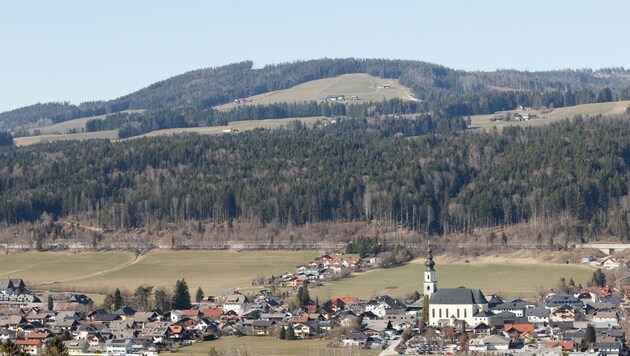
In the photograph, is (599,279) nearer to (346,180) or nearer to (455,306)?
(455,306)

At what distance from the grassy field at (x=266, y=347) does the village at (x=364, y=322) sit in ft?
3.29

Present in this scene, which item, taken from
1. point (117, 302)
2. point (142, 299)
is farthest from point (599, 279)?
point (117, 302)

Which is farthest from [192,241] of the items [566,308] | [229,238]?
[566,308]

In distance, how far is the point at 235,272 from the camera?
379 ft

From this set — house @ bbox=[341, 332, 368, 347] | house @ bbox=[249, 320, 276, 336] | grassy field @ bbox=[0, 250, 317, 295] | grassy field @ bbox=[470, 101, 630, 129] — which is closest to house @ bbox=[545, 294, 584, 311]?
house @ bbox=[341, 332, 368, 347]

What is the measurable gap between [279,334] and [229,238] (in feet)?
153

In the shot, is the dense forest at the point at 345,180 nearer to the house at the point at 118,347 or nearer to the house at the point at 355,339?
the house at the point at 355,339

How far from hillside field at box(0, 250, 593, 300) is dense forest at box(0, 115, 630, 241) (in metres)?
12.6

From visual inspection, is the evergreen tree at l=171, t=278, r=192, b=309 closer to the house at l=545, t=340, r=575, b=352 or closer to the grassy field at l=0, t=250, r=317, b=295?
the grassy field at l=0, t=250, r=317, b=295

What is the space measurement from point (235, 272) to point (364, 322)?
98.8ft

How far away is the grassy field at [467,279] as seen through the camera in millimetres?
100750

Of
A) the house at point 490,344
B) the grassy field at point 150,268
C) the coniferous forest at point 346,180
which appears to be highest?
the coniferous forest at point 346,180

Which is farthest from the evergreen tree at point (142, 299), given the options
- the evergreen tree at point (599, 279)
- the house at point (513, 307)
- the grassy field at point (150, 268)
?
the evergreen tree at point (599, 279)

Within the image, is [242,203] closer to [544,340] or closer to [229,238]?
[229,238]
